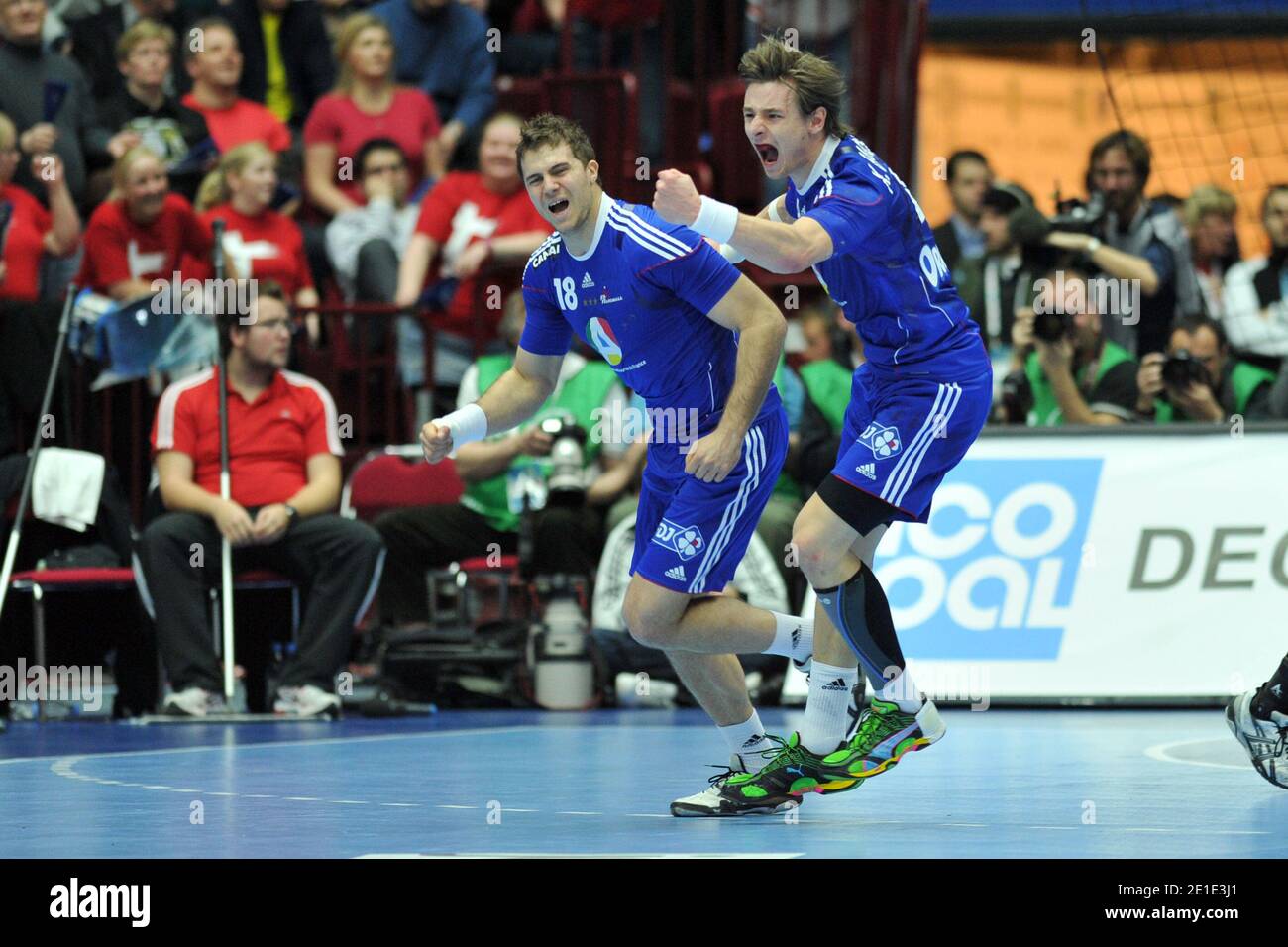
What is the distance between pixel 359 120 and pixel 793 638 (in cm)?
724

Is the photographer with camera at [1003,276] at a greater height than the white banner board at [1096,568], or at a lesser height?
greater

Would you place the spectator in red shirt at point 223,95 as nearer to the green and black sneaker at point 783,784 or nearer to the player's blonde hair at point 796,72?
the player's blonde hair at point 796,72

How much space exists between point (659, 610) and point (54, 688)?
5.50 metres

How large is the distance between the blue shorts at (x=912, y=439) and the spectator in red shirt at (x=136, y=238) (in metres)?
6.24

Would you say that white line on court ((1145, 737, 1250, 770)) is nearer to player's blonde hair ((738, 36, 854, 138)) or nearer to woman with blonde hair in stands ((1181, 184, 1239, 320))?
player's blonde hair ((738, 36, 854, 138))

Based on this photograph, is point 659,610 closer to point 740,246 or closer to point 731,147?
point 740,246

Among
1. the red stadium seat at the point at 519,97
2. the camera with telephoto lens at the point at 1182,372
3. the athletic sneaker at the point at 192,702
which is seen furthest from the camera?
the red stadium seat at the point at 519,97

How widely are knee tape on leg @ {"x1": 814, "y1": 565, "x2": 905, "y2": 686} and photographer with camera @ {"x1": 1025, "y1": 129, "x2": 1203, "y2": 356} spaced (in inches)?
205

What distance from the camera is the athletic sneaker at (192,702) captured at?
410 inches

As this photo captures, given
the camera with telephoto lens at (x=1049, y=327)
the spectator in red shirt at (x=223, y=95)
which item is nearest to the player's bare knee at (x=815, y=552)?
the camera with telephoto lens at (x=1049, y=327)

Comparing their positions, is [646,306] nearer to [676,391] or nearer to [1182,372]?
[676,391]

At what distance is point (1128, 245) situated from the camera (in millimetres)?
11875

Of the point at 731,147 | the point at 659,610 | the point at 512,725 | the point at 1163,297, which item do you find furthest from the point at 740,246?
the point at 731,147

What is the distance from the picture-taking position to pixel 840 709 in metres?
6.77
